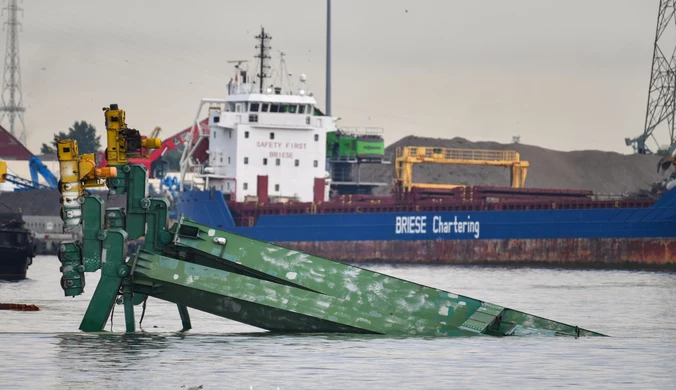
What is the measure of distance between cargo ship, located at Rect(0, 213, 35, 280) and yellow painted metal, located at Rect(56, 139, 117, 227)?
2199 centimetres

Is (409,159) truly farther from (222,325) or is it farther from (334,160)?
(222,325)

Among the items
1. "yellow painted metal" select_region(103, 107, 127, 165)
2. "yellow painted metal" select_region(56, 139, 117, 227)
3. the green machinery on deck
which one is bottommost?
the green machinery on deck

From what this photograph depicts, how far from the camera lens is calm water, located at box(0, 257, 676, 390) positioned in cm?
1592

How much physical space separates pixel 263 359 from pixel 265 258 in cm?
280

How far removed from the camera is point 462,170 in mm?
114938

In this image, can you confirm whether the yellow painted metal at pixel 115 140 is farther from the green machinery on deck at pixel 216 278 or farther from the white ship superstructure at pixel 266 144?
the white ship superstructure at pixel 266 144

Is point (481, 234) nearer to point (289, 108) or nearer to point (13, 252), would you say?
point (289, 108)

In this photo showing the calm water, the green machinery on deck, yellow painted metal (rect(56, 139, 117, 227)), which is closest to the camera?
the calm water

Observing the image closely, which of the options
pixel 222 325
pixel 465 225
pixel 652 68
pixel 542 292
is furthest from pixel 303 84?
pixel 222 325

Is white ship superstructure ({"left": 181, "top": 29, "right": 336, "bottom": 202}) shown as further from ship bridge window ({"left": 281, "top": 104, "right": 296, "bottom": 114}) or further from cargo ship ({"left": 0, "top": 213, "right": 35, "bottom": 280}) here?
cargo ship ({"left": 0, "top": 213, "right": 35, "bottom": 280})

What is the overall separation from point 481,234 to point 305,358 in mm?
40106

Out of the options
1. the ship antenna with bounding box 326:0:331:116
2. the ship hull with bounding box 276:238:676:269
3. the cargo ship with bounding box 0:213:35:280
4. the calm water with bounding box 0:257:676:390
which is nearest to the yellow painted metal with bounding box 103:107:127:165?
the calm water with bounding box 0:257:676:390

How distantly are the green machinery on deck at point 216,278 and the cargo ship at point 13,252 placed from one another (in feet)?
71.7

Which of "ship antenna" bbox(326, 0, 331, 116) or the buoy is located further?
"ship antenna" bbox(326, 0, 331, 116)
